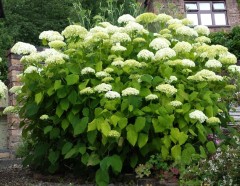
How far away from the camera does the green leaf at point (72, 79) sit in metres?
4.22

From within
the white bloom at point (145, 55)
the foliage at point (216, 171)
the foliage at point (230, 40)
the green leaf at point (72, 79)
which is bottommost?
the foliage at point (216, 171)

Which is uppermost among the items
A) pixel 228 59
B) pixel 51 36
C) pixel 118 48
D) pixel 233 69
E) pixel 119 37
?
pixel 51 36

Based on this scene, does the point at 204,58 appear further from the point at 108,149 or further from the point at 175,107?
the point at 108,149

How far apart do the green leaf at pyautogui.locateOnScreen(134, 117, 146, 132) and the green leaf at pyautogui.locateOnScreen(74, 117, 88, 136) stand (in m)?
0.50

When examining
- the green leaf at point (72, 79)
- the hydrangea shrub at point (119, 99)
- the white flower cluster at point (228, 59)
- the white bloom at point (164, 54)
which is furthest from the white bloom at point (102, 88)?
the white flower cluster at point (228, 59)

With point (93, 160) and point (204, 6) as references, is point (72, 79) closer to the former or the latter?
point (93, 160)

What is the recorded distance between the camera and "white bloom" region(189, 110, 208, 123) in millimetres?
4002

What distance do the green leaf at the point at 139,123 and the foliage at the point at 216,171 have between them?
565 mm

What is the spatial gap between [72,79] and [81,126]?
482 mm

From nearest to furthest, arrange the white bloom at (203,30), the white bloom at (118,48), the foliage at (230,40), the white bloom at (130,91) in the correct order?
1. the white bloom at (130,91)
2. the white bloom at (118,48)
3. the white bloom at (203,30)
4. the foliage at (230,40)

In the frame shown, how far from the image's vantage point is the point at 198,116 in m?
3.99

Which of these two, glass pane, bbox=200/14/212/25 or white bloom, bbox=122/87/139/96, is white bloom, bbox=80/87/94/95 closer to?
white bloom, bbox=122/87/139/96

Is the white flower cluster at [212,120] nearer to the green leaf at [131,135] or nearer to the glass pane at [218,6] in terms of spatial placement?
the green leaf at [131,135]

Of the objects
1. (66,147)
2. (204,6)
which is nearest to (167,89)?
(66,147)
